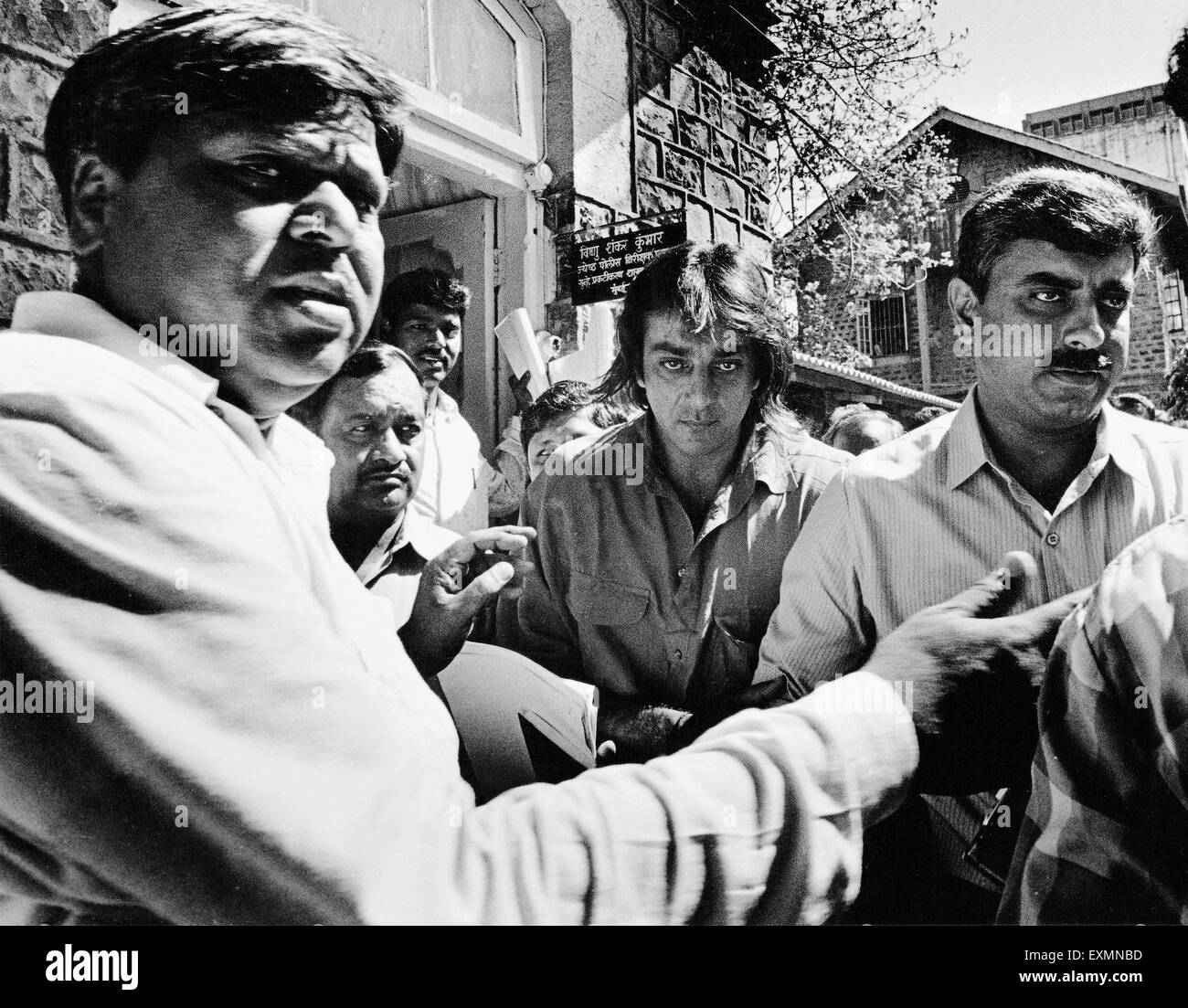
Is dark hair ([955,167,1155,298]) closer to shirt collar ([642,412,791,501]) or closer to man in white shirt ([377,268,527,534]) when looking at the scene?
shirt collar ([642,412,791,501])

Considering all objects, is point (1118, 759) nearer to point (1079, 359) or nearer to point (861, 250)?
point (1079, 359)

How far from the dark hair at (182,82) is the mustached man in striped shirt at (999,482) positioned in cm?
121

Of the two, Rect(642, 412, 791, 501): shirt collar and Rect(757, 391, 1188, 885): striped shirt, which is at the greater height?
Rect(642, 412, 791, 501): shirt collar

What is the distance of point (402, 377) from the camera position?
5.79 feet

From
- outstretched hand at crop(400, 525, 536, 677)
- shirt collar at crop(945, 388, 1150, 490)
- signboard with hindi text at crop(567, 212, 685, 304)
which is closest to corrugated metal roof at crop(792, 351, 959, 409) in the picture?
shirt collar at crop(945, 388, 1150, 490)

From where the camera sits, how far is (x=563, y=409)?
2.02 meters

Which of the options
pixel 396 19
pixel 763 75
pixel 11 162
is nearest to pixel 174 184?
pixel 11 162

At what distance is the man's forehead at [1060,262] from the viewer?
166 cm

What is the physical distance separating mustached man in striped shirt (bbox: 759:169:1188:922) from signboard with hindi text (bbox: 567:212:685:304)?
60cm

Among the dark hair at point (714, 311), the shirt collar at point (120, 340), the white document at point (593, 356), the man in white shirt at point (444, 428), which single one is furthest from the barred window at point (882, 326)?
the shirt collar at point (120, 340)

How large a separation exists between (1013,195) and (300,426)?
1370 millimetres

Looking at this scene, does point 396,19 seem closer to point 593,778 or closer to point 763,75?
point 763,75

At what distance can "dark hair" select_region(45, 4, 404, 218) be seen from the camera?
4.70 feet

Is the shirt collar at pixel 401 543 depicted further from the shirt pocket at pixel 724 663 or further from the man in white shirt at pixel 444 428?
the shirt pocket at pixel 724 663
